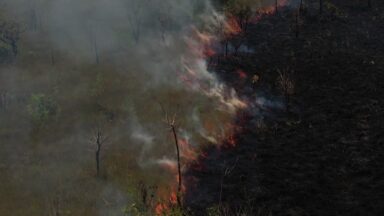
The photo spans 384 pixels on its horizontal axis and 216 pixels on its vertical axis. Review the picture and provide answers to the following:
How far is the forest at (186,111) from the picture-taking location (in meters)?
51.9

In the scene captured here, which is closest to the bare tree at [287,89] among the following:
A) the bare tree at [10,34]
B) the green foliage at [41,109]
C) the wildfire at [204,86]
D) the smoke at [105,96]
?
the wildfire at [204,86]

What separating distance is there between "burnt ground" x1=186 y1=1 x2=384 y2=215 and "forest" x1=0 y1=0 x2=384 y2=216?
0.21 m

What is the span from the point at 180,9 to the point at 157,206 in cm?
5625

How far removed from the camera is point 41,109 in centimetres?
6172

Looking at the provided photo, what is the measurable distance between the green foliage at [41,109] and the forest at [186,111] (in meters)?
0.17

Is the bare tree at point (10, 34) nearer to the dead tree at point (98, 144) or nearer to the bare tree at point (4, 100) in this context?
the bare tree at point (4, 100)

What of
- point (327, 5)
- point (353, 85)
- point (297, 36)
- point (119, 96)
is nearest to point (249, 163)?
point (119, 96)

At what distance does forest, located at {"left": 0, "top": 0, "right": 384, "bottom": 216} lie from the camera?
51906mm

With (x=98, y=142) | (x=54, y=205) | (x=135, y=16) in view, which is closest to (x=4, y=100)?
(x=98, y=142)

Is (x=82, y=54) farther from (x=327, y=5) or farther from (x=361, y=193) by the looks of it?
(x=327, y=5)

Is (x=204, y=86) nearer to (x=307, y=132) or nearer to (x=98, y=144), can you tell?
(x=307, y=132)

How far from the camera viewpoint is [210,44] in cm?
9200

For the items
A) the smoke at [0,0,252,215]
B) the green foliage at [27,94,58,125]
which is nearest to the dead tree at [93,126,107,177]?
the smoke at [0,0,252,215]

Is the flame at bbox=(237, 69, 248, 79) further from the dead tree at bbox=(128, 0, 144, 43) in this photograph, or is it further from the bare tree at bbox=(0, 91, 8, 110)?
the bare tree at bbox=(0, 91, 8, 110)
